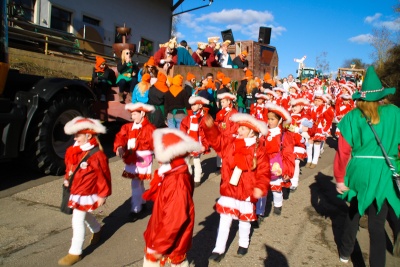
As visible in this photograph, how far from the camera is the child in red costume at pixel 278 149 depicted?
186 inches

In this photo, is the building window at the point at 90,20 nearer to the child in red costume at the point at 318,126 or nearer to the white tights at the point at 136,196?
the child in red costume at the point at 318,126

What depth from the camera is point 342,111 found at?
10195 millimetres

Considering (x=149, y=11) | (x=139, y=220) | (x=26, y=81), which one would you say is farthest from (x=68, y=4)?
(x=139, y=220)

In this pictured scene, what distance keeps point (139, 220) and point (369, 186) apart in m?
2.87

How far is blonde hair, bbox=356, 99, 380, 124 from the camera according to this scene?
10.7ft

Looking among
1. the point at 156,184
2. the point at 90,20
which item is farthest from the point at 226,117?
the point at 90,20

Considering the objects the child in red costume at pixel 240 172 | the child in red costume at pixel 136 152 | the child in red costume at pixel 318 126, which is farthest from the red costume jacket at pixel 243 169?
the child in red costume at pixel 318 126

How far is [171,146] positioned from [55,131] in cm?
393

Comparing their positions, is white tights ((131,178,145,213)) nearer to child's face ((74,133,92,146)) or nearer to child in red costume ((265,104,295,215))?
child's face ((74,133,92,146))

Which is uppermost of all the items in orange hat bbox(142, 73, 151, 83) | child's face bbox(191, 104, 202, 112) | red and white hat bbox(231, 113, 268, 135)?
orange hat bbox(142, 73, 151, 83)

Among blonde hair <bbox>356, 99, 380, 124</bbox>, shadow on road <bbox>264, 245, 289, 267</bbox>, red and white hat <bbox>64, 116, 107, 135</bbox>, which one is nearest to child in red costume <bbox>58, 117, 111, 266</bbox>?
red and white hat <bbox>64, 116, 107, 135</bbox>

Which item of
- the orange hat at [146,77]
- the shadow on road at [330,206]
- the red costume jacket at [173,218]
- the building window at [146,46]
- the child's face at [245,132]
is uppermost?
the building window at [146,46]

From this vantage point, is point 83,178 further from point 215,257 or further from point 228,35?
point 228,35

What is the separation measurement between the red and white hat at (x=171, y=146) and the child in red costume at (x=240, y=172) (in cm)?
78
